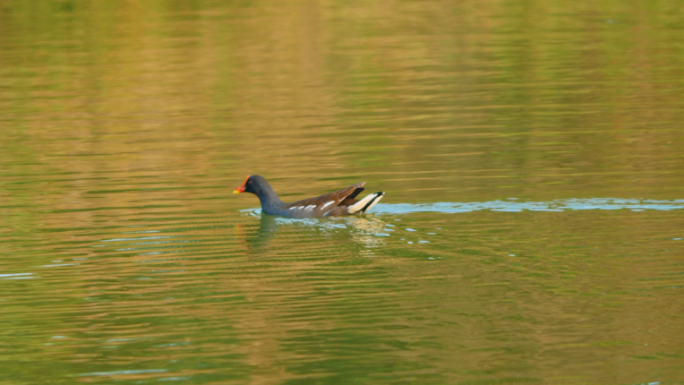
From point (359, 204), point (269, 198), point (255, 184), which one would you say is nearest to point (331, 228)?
point (359, 204)

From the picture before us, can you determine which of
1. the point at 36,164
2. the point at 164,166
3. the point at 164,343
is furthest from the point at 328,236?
the point at 36,164

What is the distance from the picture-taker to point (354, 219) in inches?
577

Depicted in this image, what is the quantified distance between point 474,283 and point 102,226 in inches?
239

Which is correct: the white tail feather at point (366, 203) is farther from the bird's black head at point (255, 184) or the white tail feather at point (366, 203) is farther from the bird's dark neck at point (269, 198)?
the bird's black head at point (255, 184)

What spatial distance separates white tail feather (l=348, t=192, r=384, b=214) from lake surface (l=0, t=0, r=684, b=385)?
172 millimetres

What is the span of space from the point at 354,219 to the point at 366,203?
16.3 inches

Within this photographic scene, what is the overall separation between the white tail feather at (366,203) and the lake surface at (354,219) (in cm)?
17

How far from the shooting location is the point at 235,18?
149ft

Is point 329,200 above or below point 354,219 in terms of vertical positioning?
above

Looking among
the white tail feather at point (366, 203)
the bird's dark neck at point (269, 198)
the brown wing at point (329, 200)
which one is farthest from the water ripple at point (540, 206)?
the bird's dark neck at point (269, 198)

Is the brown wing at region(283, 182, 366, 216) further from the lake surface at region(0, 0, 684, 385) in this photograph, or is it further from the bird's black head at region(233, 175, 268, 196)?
the bird's black head at region(233, 175, 268, 196)

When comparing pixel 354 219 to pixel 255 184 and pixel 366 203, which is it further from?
pixel 255 184

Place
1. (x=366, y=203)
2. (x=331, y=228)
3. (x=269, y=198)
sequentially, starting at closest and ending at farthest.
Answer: (x=331, y=228), (x=366, y=203), (x=269, y=198)

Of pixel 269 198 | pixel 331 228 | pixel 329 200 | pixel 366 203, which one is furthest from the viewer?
pixel 269 198
